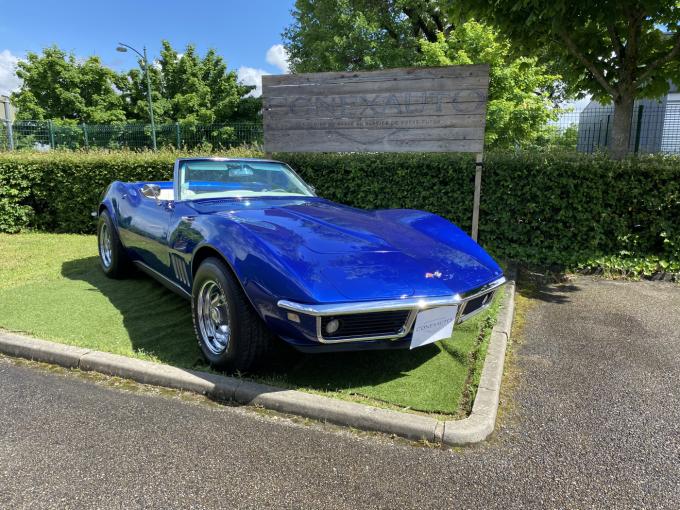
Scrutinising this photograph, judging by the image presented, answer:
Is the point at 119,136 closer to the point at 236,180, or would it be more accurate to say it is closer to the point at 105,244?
the point at 105,244

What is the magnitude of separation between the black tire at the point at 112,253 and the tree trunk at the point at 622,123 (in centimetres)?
615

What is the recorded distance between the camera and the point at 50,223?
9297 mm

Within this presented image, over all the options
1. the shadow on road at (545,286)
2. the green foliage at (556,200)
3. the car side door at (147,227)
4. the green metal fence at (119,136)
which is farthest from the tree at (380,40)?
the car side door at (147,227)

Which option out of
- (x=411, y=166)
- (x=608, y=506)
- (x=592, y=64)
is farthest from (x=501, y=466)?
(x=592, y=64)

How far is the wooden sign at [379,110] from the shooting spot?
20.3 ft

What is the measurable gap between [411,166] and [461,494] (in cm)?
528

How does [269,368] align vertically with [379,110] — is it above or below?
below

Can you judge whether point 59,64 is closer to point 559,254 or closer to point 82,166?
point 82,166

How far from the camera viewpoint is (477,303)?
3033 millimetres

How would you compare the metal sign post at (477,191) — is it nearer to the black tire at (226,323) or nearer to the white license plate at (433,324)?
the white license plate at (433,324)

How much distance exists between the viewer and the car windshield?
4039 mm

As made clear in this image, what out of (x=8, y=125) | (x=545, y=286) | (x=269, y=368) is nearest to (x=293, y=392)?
(x=269, y=368)

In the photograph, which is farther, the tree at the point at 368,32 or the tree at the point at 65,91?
the tree at the point at 65,91

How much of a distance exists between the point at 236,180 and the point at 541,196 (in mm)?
3980
